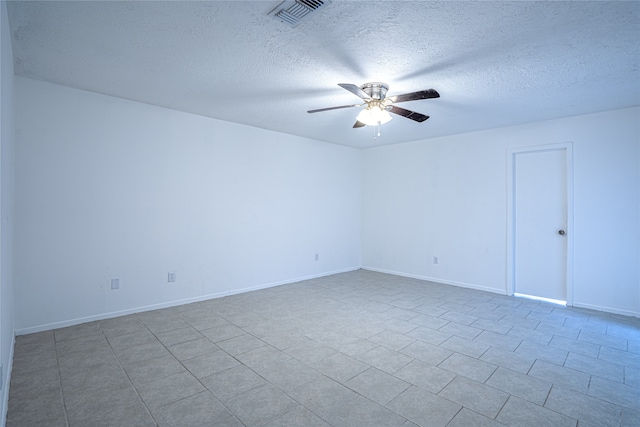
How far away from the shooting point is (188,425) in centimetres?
185

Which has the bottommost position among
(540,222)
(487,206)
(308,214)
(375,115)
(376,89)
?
(540,222)

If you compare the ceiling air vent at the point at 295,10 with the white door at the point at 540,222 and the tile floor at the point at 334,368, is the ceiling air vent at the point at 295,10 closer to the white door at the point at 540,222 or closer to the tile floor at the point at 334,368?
the tile floor at the point at 334,368

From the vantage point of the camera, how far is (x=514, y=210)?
4.74 meters

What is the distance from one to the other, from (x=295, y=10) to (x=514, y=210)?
14.2 ft

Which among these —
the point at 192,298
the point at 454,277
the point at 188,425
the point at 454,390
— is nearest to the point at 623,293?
the point at 454,277

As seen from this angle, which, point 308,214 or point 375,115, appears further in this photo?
point 308,214

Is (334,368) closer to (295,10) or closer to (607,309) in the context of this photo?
(295,10)

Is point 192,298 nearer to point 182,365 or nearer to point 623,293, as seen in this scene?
point 182,365

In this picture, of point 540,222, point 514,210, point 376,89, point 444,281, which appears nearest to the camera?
point 376,89

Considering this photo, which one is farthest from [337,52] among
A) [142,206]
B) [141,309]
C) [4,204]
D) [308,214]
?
[141,309]

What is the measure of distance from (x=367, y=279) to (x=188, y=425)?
4.15m

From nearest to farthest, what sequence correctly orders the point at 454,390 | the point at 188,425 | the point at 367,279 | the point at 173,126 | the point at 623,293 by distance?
the point at 188,425, the point at 454,390, the point at 623,293, the point at 173,126, the point at 367,279

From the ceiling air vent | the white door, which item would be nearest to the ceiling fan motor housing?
the ceiling air vent

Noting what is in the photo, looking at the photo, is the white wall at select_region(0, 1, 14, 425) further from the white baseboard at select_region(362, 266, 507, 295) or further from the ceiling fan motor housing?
the white baseboard at select_region(362, 266, 507, 295)
